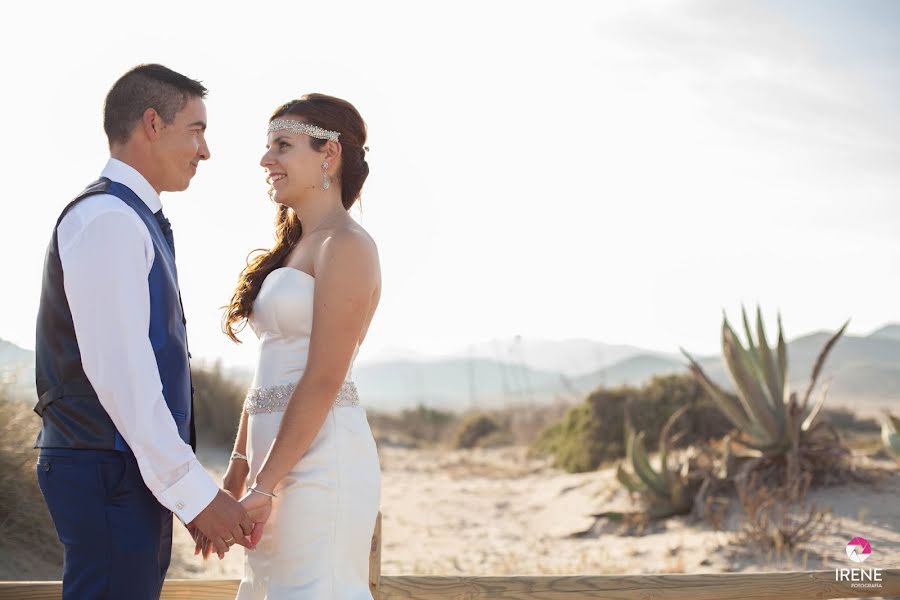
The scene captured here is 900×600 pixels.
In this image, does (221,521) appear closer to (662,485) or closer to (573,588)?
(573,588)

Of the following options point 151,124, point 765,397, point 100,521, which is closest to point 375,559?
point 100,521

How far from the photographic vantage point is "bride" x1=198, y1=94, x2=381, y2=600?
2.77 meters

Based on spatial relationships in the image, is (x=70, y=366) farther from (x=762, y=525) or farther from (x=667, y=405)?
(x=667, y=405)

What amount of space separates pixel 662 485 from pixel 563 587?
495cm

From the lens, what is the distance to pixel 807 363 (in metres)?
80.6

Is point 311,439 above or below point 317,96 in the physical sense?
below

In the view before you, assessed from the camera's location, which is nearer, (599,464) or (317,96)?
(317,96)

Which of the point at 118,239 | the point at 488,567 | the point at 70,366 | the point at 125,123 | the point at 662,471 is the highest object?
the point at 125,123

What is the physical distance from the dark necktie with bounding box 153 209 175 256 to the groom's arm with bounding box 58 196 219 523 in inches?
8.7

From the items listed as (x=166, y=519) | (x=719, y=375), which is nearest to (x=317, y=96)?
(x=166, y=519)

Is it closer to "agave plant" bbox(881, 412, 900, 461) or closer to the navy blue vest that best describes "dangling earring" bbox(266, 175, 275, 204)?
the navy blue vest

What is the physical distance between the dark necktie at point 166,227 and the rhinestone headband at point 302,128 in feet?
2.06

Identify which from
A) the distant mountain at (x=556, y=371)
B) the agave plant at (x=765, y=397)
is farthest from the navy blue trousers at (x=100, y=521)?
the agave plant at (x=765, y=397)

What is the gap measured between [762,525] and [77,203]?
6.00 meters
